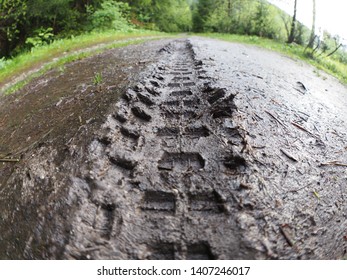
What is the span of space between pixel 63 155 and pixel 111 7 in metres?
13.8

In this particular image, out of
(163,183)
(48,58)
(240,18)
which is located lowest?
(48,58)

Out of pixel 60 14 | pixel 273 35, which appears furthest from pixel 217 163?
pixel 273 35

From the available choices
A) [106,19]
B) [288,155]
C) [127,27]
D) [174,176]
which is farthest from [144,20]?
[174,176]

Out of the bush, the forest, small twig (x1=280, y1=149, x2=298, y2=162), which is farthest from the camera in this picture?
the bush

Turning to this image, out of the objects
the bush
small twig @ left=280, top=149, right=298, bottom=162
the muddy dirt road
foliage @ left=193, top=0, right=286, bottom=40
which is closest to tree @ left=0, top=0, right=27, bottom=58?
the bush

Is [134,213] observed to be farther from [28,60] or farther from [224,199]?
[28,60]

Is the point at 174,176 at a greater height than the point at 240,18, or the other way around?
the point at 240,18

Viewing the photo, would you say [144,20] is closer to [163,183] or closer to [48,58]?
[48,58]

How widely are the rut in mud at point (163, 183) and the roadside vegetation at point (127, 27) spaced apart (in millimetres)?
4881

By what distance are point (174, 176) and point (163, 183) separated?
12cm

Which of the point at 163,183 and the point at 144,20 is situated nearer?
the point at 163,183

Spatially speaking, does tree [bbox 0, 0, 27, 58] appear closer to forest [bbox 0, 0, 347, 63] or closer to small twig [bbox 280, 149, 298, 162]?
forest [bbox 0, 0, 347, 63]

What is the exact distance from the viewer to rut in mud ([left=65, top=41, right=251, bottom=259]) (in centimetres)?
174

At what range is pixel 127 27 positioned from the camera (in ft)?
46.4
